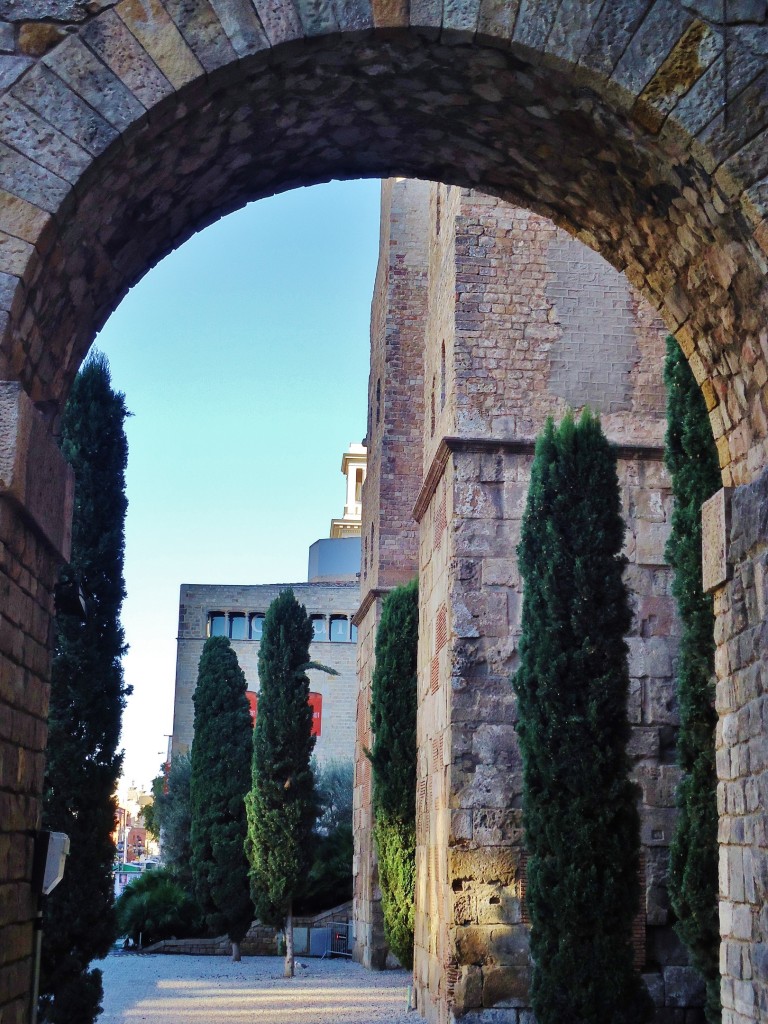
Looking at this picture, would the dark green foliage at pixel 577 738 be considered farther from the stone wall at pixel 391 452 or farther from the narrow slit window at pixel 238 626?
A: the narrow slit window at pixel 238 626

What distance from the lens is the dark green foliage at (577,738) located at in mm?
8484

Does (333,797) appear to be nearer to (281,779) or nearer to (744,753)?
(281,779)

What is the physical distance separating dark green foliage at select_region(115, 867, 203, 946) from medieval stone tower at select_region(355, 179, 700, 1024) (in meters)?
11.9

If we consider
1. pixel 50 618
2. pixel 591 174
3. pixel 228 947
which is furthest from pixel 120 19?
pixel 228 947

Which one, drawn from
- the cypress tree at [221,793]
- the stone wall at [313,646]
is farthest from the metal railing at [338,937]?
the stone wall at [313,646]

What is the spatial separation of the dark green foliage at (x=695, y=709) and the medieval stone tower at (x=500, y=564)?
106 inches

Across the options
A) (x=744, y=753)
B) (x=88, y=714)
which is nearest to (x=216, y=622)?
(x=88, y=714)

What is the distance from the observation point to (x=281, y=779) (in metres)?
18.4

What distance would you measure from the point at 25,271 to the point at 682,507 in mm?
4633

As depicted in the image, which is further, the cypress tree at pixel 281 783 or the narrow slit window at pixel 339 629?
the narrow slit window at pixel 339 629

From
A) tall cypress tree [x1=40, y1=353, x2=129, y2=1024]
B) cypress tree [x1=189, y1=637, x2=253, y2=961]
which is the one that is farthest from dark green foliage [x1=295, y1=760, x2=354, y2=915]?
tall cypress tree [x1=40, y1=353, x2=129, y2=1024]

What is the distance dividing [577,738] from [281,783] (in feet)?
33.5

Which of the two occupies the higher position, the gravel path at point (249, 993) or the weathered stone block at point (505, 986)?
the weathered stone block at point (505, 986)

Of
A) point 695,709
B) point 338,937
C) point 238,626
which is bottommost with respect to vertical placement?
point 338,937
